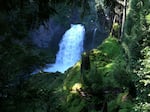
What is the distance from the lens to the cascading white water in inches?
1795

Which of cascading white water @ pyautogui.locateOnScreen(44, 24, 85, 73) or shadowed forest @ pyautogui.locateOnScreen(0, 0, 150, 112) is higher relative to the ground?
cascading white water @ pyautogui.locateOnScreen(44, 24, 85, 73)

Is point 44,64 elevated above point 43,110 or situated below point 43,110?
above

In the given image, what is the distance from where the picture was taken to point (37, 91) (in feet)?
16.4

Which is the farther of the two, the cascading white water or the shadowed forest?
the cascading white water

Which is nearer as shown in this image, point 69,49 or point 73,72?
point 73,72

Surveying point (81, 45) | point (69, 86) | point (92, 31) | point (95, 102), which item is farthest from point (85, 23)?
point (95, 102)

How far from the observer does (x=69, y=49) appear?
4762 cm

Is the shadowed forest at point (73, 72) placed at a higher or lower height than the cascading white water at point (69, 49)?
lower

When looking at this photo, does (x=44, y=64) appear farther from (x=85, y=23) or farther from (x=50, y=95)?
(x=85, y=23)

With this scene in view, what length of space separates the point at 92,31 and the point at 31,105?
159 ft

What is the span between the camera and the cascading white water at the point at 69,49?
150 ft

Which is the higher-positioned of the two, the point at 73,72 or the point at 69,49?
the point at 69,49

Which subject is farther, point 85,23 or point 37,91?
point 85,23

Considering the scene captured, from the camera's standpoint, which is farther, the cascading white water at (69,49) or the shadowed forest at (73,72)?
the cascading white water at (69,49)
